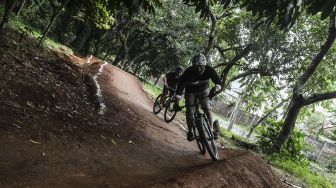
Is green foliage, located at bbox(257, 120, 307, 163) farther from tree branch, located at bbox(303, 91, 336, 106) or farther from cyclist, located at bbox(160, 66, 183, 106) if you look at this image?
cyclist, located at bbox(160, 66, 183, 106)

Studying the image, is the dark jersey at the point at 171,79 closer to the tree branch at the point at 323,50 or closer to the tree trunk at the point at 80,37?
the tree branch at the point at 323,50

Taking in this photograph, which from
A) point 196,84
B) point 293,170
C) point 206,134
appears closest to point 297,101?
point 293,170

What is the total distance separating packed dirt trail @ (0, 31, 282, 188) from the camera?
4.57 metres

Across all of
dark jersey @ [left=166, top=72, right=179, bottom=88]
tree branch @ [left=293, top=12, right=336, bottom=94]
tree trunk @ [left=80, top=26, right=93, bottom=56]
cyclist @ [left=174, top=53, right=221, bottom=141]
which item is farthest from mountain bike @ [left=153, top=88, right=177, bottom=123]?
tree trunk @ [left=80, top=26, right=93, bottom=56]

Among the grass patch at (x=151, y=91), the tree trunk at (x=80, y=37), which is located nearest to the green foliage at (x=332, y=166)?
the grass patch at (x=151, y=91)

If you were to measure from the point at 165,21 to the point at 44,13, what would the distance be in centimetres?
929

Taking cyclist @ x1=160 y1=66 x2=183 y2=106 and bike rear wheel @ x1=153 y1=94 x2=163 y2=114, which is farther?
bike rear wheel @ x1=153 y1=94 x2=163 y2=114

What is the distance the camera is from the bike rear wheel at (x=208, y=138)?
744 centimetres

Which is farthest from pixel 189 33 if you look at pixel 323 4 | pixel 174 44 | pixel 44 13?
pixel 323 4

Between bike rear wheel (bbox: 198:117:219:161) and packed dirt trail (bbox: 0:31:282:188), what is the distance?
27 cm

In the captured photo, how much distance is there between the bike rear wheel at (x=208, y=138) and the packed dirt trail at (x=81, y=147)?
0.87 ft

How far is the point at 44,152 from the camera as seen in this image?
503 cm

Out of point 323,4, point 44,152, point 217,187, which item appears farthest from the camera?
point 323,4

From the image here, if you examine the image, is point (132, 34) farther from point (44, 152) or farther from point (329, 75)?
point (44, 152)
